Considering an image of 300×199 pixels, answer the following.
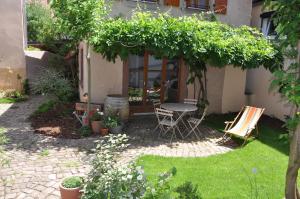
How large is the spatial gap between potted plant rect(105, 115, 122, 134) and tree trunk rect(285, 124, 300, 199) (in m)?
6.20

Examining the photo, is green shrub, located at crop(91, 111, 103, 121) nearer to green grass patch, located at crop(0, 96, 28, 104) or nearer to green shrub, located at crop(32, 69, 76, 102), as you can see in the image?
green shrub, located at crop(32, 69, 76, 102)

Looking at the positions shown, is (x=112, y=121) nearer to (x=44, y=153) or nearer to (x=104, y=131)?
(x=104, y=131)

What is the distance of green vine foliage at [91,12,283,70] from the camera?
958 centimetres

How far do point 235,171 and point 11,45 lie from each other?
1268 cm

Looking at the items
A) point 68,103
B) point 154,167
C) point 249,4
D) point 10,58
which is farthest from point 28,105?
point 249,4

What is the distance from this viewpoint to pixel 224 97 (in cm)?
1295

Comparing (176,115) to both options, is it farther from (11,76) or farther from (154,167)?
(11,76)

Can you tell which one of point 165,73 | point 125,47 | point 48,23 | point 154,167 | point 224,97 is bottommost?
point 154,167

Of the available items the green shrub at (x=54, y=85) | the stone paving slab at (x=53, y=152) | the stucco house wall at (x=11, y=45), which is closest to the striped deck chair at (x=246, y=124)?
the stone paving slab at (x=53, y=152)

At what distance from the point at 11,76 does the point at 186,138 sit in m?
10.2

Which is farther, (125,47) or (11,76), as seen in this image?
(11,76)

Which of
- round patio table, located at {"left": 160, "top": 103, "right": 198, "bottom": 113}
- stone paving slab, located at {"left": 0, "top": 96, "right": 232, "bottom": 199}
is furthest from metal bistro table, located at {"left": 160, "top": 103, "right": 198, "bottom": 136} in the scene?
stone paving slab, located at {"left": 0, "top": 96, "right": 232, "bottom": 199}

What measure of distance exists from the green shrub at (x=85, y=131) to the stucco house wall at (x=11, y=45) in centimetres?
778

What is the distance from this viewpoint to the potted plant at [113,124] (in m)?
9.64
